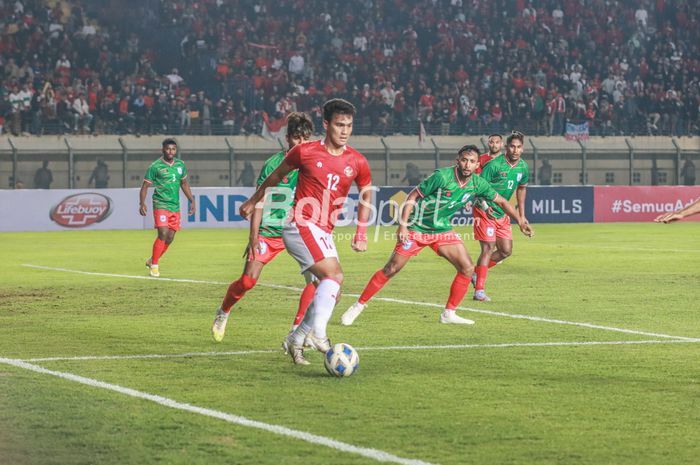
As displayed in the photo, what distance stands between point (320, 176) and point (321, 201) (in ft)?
0.70

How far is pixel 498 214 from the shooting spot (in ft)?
55.3

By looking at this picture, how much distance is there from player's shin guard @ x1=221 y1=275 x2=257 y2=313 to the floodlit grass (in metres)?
0.38

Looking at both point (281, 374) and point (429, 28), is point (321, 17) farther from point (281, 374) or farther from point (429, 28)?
point (281, 374)

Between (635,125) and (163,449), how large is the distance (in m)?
39.2

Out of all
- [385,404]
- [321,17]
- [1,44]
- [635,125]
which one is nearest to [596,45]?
[635,125]

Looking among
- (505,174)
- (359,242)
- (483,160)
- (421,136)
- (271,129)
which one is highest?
(271,129)

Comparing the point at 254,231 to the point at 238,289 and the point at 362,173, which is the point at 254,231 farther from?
the point at 238,289

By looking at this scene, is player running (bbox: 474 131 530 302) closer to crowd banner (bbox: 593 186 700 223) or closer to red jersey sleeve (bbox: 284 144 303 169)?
red jersey sleeve (bbox: 284 144 303 169)

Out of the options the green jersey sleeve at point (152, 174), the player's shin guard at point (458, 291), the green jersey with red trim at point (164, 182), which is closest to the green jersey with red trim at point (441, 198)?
the player's shin guard at point (458, 291)

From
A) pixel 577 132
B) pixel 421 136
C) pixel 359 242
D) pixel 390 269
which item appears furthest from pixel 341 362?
pixel 577 132

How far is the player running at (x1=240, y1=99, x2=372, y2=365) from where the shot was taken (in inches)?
372

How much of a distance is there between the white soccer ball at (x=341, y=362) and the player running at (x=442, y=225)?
3947mm

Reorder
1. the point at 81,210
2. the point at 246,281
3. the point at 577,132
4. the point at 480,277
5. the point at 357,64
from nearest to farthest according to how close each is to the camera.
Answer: the point at 246,281 < the point at 480,277 < the point at 81,210 < the point at 577,132 < the point at 357,64

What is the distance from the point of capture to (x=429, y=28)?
47.7 metres
